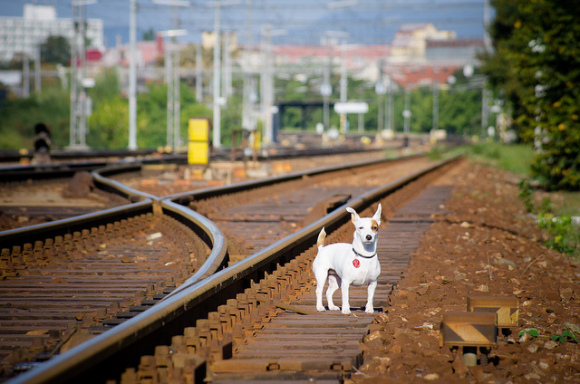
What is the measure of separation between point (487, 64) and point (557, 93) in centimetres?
3410

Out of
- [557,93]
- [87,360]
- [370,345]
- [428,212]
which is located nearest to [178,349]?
[87,360]

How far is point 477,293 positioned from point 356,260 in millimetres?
1738

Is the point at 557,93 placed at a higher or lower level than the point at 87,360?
higher

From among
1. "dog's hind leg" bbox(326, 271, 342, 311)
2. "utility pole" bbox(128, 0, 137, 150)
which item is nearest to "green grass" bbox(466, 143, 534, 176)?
"utility pole" bbox(128, 0, 137, 150)

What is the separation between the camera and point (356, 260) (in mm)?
5336

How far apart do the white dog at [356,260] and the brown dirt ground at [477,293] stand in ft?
1.02

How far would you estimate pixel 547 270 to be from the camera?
8.20 metres

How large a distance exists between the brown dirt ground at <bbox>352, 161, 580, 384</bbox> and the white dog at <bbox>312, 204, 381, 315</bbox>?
1.02 feet

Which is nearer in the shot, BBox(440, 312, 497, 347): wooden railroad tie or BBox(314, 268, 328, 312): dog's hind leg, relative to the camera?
BBox(440, 312, 497, 347): wooden railroad tie

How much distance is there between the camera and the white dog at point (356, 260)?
17.3ft

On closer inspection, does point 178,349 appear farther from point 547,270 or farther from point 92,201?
point 92,201

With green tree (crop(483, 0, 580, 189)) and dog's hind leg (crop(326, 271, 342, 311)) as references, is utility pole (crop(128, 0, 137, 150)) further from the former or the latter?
dog's hind leg (crop(326, 271, 342, 311))

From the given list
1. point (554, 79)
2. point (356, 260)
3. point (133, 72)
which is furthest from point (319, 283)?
point (133, 72)

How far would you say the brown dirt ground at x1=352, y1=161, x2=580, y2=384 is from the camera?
434 centimetres
